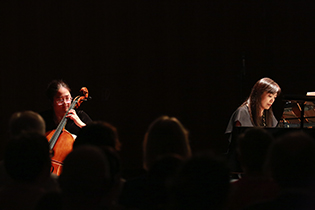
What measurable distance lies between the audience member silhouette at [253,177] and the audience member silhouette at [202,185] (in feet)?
1.25

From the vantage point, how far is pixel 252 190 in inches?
61.1

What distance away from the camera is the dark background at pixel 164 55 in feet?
17.0

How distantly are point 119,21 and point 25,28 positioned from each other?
4.18 ft

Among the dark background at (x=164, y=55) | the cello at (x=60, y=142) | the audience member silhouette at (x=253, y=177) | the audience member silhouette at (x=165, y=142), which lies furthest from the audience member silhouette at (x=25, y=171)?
the dark background at (x=164, y=55)

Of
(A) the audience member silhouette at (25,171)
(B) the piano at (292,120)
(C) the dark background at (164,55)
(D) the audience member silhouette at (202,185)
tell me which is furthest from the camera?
(C) the dark background at (164,55)

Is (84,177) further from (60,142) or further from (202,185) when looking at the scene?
(60,142)

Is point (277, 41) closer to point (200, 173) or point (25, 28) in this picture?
point (25, 28)

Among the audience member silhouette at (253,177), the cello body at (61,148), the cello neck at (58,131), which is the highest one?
the audience member silhouette at (253,177)

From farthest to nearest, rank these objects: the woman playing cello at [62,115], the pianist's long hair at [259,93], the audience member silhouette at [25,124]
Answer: the pianist's long hair at [259,93]
the woman playing cello at [62,115]
the audience member silhouette at [25,124]

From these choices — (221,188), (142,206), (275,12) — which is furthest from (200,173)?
(275,12)

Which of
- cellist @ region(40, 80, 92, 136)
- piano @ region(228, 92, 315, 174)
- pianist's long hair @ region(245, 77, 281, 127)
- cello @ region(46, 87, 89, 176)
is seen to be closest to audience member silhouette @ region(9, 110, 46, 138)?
cello @ region(46, 87, 89, 176)

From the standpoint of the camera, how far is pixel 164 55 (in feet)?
17.8

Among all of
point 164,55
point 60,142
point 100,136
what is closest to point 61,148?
point 60,142

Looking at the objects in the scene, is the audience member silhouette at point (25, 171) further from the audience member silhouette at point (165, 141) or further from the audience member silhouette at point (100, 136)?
the audience member silhouette at point (165, 141)
